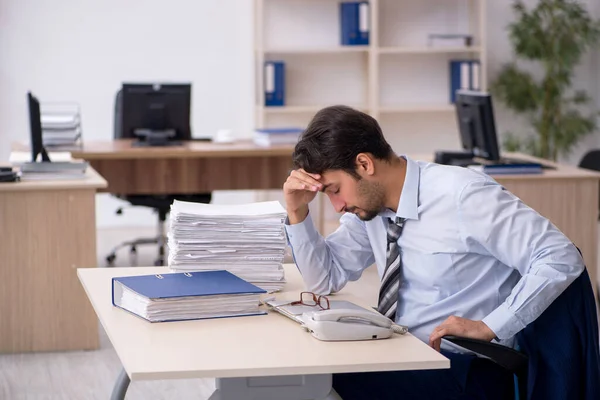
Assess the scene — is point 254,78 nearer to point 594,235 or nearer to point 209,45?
point 209,45

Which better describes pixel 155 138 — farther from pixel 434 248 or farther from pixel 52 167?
pixel 434 248

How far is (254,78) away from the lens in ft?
23.0

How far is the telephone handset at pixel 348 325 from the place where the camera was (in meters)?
1.81

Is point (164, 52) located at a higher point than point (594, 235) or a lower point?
higher

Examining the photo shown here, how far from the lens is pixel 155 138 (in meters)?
5.55

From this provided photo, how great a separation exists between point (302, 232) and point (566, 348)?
2.33ft

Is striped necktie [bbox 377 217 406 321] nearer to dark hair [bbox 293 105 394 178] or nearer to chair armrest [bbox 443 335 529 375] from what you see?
dark hair [bbox 293 105 394 178]

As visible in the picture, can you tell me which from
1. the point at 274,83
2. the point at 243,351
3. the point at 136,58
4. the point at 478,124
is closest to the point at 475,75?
the point at 274,83

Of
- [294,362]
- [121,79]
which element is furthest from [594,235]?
[121,79]

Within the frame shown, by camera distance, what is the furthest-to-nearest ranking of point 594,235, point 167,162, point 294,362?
point 167,162 < point 594,235 < point 294,362

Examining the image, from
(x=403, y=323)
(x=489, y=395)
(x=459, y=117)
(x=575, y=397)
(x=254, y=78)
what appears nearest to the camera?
(x=575, y=397)

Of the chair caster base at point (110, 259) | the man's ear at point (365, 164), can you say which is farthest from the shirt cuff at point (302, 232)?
the chair caster base at point (110, 259)

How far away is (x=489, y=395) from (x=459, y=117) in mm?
3238

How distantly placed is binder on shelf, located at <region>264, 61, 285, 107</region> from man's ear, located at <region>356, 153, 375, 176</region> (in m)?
4.83
